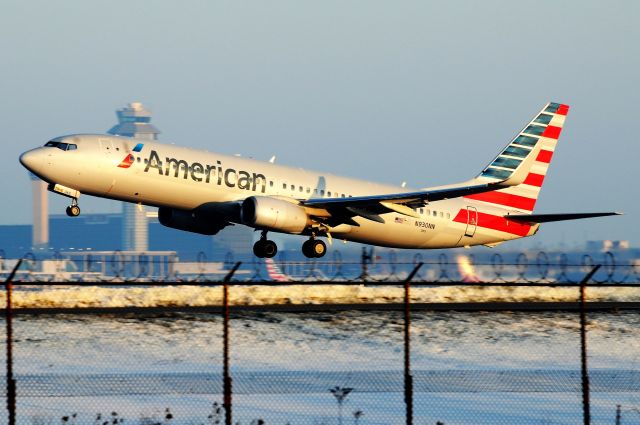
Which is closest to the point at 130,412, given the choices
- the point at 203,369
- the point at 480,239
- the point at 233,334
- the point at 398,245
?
the point at 203,369

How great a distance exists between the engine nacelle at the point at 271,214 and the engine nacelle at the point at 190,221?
100 inches

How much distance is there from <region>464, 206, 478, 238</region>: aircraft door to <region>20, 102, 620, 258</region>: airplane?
45 mm

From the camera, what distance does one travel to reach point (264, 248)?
45.8 metres

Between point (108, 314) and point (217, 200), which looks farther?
point (217, 200)

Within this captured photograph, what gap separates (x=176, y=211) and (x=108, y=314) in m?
11.7

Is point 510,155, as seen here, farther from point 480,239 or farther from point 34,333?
point 34,333

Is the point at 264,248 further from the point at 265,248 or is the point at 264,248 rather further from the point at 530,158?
the point at 530,158

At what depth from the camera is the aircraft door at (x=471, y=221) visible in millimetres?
50781

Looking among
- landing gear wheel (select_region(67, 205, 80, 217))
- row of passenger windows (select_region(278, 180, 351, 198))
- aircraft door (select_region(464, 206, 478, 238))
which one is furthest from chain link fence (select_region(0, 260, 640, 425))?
aircraft door (select_region(464, 206, 478, 238))

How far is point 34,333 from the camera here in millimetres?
30375

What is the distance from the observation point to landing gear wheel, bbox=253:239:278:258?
4553 centimetres

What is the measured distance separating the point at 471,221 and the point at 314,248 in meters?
8.43

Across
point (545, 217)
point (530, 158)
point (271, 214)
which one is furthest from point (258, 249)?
point (530, 158)

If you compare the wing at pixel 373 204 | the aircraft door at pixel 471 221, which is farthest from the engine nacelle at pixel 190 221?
the aircraft door at pixel 471 221
